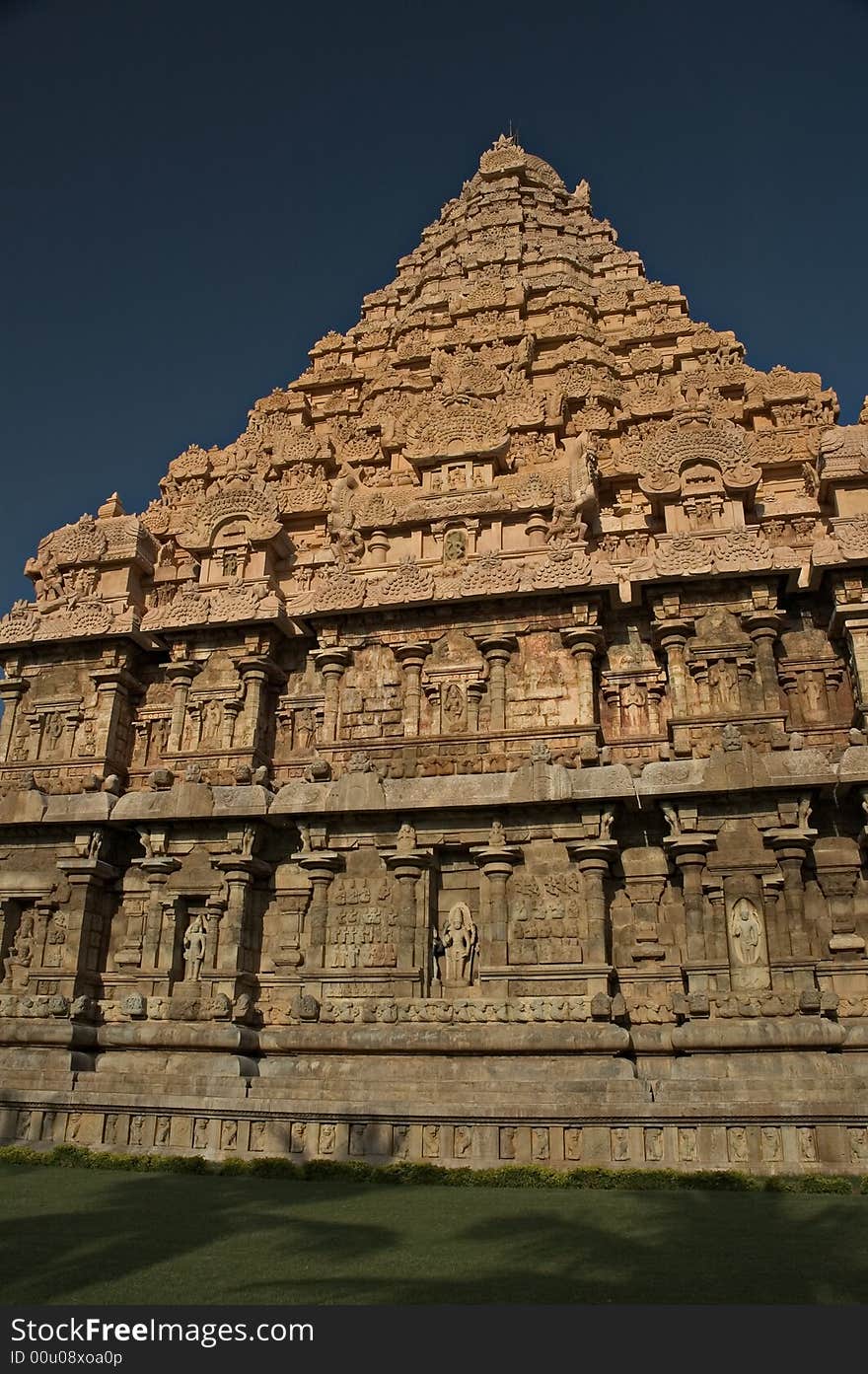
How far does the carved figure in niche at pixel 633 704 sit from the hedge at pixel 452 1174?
8689 mm

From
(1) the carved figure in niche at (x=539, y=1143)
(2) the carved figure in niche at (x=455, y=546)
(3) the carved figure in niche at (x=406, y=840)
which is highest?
(2) the carved figure in niche at (x=455, y=546)

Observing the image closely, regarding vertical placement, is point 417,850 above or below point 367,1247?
above

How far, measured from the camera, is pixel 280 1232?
9.86 metres

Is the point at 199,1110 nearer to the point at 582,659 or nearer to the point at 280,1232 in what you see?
the point at 280,1232

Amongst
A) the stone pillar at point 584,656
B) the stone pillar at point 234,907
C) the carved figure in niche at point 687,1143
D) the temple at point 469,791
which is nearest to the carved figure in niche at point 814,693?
the temple at point 469,791

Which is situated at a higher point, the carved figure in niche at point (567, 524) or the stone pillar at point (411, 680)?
the carved figure in niche at point (567, 524)

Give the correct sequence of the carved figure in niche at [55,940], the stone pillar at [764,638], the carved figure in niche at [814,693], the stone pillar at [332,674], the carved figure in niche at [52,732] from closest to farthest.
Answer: the stone pillar at [764,638] → the carved figure in niche at [814,693] → the carved figure in niche at [55,940] → the stone pillar at [332,674] → the carved figure in niche at [52,732]

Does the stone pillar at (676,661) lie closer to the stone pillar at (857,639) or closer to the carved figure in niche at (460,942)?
the stone pillar at (857,639)

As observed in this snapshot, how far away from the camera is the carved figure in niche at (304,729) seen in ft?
72.9

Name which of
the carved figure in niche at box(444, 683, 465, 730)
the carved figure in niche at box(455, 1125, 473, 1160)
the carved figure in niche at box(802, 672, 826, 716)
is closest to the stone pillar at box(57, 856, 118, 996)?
the carved figure in niche at box(444, 683, 465, 730)

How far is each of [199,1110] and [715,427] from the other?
1659 centimetres

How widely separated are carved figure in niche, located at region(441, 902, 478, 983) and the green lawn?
5.32 m

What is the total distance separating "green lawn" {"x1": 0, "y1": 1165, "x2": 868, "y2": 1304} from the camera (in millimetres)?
7328

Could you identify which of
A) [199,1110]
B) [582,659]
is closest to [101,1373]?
[199,1110]
